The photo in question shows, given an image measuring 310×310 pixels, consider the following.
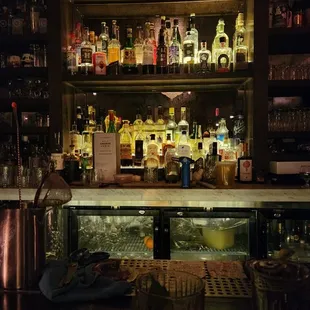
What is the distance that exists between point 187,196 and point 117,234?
1.72ft

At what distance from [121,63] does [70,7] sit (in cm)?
57

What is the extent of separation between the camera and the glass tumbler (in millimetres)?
614

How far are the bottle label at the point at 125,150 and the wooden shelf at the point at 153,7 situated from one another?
38.8 inches

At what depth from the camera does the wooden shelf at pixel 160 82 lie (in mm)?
2432

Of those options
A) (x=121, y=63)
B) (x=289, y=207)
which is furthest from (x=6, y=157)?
(x=289, y=207)

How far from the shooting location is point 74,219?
2205 millimetres

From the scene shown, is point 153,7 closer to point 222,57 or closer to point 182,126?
point 222,57

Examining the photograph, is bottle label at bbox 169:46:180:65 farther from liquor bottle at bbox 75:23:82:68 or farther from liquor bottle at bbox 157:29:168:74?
liquor bottle at bbox 75:23:82:68

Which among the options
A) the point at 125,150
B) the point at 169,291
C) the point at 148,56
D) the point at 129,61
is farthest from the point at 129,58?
the point at 169,291

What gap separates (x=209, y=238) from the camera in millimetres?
2229

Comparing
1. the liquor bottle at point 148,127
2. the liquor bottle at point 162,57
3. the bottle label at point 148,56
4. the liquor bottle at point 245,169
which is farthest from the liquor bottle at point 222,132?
the bottle label at point 148,56

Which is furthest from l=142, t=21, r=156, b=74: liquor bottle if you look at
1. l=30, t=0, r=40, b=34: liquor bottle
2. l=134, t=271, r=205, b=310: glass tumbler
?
l=134, t=271, r=205, b=310: glass tumbler

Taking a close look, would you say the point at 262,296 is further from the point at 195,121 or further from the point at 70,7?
the point at 70,7

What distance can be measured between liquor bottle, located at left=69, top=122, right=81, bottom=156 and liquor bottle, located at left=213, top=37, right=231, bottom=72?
106cm
